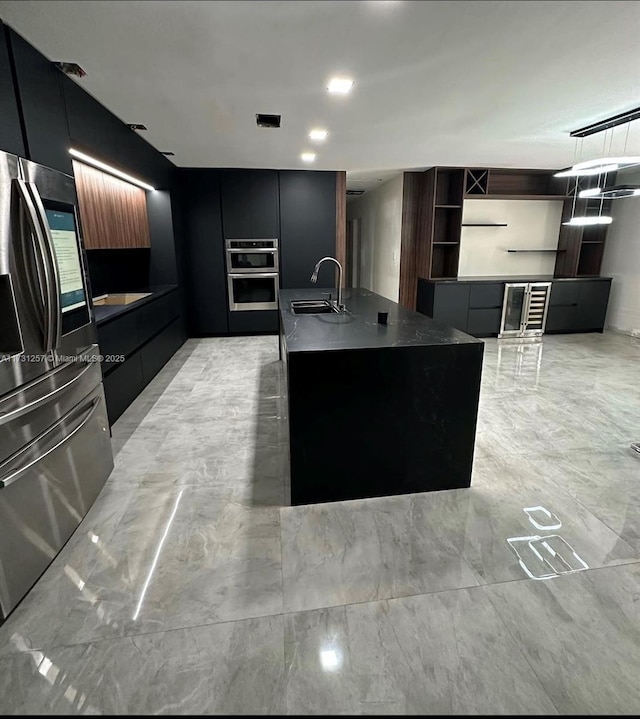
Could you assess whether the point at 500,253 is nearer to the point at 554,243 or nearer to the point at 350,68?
the point at 554,243

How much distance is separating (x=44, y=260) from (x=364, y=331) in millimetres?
1643

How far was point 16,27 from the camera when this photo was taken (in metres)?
1.93

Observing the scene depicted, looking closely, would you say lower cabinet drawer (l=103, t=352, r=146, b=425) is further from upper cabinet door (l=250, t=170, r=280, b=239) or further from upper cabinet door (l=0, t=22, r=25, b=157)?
upper cabinet door (l=250, t=170, r=280, b=239)

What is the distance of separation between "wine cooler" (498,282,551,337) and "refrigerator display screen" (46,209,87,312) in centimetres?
540

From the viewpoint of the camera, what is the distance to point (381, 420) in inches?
85.7

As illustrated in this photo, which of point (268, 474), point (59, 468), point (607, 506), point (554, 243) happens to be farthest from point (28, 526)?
point (554, 243)

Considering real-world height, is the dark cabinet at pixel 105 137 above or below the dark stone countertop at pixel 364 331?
above

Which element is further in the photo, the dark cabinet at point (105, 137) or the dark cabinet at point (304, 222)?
the dark cabinet at point (304, 222)

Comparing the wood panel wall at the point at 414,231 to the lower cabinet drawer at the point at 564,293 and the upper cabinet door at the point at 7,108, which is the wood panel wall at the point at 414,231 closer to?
the lower cabinet drawer at the point at 564,293

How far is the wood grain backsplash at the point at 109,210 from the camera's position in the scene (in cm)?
325

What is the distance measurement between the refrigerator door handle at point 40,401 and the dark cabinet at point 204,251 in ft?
12.6

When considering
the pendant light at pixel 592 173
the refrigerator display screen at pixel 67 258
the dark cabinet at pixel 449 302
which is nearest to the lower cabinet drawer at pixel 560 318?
the dark cabinet at pixel 449 302

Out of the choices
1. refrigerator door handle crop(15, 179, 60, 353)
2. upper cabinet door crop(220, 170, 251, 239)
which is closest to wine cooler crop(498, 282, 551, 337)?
upper cabinet door crop(220, 170, 251, 239)

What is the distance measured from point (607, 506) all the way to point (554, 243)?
215 inches
